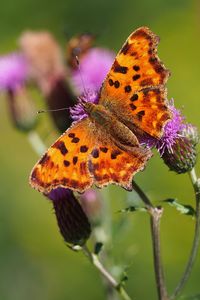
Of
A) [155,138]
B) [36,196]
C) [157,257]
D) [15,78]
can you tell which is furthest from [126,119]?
[36,196]

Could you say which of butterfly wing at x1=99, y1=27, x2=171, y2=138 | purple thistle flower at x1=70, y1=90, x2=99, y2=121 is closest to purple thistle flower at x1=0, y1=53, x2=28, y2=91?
purple thistle flower at x1=70, y1=90, x2=99, y2=121

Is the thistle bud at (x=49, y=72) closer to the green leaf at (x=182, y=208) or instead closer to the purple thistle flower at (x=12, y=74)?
the purple thistle flower at (x=12, y=74)

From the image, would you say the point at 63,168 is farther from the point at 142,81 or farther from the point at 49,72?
the point at 49,72

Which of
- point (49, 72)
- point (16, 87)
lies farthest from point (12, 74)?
point (49, 72)

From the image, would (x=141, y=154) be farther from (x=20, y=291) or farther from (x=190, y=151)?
(x=20, y=291)

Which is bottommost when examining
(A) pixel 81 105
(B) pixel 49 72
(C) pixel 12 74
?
(A) pixel 81 105
